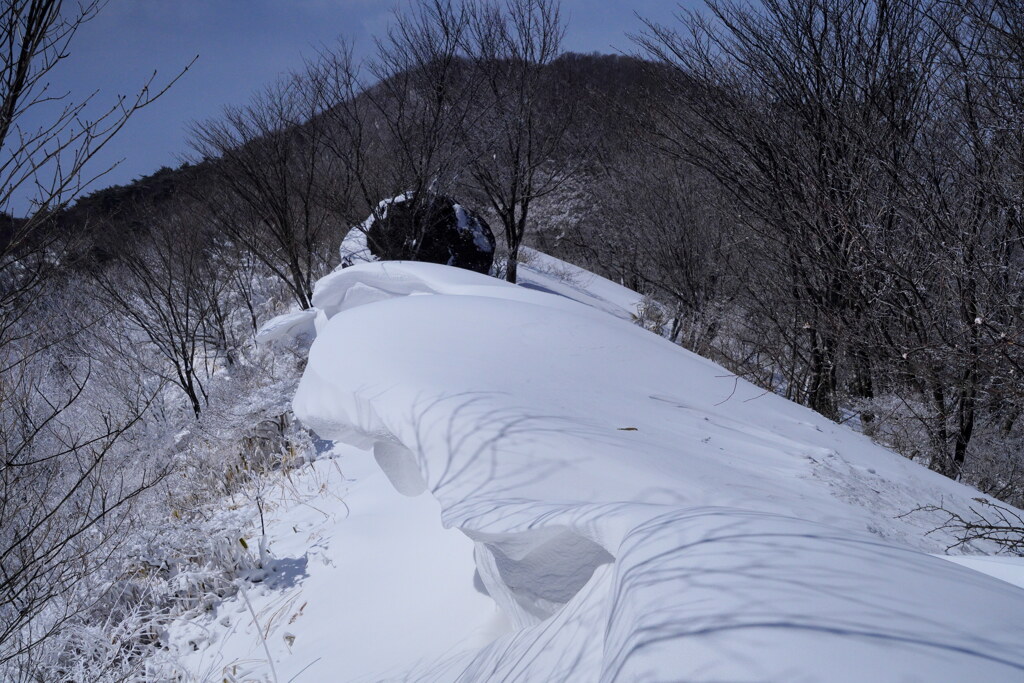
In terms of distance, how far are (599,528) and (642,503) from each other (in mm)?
184

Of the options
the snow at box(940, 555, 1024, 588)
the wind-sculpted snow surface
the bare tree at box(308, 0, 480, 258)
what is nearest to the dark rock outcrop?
→ the bare tree at box(308, 0, 480, 258)

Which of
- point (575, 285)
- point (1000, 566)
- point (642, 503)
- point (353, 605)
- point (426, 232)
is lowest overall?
point (353, 605)

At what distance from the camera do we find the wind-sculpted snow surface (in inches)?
38.1

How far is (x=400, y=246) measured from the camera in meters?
9.68

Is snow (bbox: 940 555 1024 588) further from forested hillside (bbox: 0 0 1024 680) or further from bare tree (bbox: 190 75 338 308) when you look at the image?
bare tree (bbox: 190 75 338 308)

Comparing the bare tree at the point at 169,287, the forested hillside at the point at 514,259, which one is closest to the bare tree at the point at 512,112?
the forested hillside at the point at 514,259

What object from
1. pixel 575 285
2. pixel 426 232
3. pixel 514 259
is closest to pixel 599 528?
pixel 426 232

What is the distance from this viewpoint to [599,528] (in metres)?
1.53

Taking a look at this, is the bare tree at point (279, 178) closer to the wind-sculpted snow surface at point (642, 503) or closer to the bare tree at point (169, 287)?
the bare tree at point (169, 287)

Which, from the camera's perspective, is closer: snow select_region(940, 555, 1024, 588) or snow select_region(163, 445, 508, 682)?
snow select_region(940, 555, 1024, 588)

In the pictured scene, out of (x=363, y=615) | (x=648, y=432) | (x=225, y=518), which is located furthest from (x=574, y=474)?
(x=225, y=518)

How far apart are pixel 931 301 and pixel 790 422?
7.94 feet

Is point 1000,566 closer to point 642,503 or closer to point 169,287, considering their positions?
point 642,503

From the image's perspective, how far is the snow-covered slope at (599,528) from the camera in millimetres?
987
